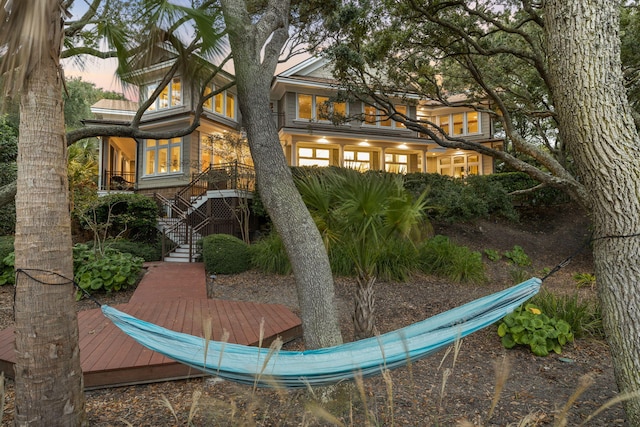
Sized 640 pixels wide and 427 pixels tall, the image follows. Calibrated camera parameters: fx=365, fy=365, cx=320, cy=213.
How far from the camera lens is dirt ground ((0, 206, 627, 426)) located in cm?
222

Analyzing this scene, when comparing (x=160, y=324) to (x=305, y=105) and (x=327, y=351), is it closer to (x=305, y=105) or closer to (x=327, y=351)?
(x=327, y=351)

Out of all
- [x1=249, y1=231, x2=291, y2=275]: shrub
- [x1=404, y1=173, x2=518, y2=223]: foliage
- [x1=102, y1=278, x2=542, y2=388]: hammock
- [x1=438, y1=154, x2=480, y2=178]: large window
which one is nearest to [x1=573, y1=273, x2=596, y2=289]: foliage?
[x1=404, y1=173, x2=518, y2=223]: foliage

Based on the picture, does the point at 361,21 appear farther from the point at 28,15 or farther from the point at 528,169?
the point at 28,15

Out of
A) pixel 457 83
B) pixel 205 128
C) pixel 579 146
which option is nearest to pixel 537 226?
pixel 457 83

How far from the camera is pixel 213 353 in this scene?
96.0 inches

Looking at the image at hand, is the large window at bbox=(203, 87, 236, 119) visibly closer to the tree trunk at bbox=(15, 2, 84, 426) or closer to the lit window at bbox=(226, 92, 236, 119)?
the lit window at bbox=(226, 92, 236, 119)

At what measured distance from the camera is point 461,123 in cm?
1988

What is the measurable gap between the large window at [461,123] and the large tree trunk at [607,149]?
18.2 metres

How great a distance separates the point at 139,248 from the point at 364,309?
7.74 metres

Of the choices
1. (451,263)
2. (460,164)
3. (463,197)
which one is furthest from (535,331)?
(460,164)

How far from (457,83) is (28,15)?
12.1 metres

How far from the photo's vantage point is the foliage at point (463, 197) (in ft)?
35.7

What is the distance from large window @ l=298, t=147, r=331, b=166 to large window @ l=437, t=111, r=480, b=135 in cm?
704

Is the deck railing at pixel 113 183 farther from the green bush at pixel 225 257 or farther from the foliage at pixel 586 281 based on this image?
the foliage at pixel 586 281
